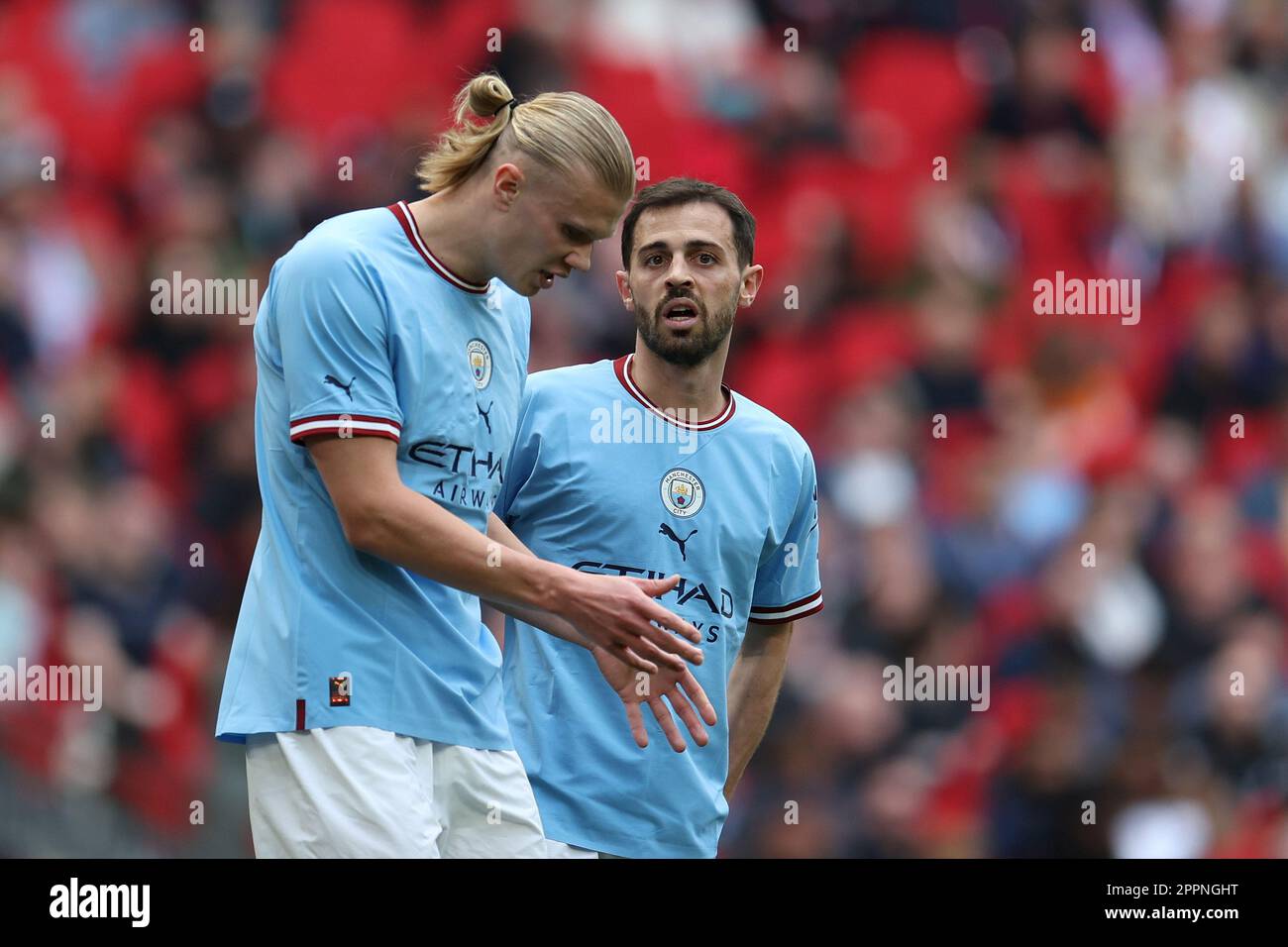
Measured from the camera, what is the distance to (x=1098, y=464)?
693 centimetres

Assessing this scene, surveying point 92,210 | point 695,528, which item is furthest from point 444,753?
point 92,210

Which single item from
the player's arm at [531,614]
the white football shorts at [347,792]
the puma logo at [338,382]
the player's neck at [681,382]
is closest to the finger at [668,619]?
the player's arm at [531,614]

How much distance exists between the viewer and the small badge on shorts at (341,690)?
2.79 metres

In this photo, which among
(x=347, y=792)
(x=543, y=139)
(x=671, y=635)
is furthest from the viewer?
(x=543, y=139)

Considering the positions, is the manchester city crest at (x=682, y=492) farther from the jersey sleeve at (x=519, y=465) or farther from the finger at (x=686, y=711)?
the finger at (x=686, y=711)

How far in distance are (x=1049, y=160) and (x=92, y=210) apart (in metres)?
4.17

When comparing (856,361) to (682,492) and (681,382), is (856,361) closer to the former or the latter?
(681,382)

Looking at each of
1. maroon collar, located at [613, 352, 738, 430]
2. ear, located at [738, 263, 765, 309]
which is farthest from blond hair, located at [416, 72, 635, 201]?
ear, located at [738, 263, 765, 309]

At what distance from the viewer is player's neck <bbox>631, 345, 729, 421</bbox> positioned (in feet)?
12.9

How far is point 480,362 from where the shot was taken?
3.02 m

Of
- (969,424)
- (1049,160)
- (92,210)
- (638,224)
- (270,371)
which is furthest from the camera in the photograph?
(1049,160)

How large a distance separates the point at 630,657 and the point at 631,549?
88 cm

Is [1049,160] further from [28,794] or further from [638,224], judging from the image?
[28,794]

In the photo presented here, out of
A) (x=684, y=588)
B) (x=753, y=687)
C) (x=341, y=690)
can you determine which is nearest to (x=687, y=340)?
(x=684, y=588)
